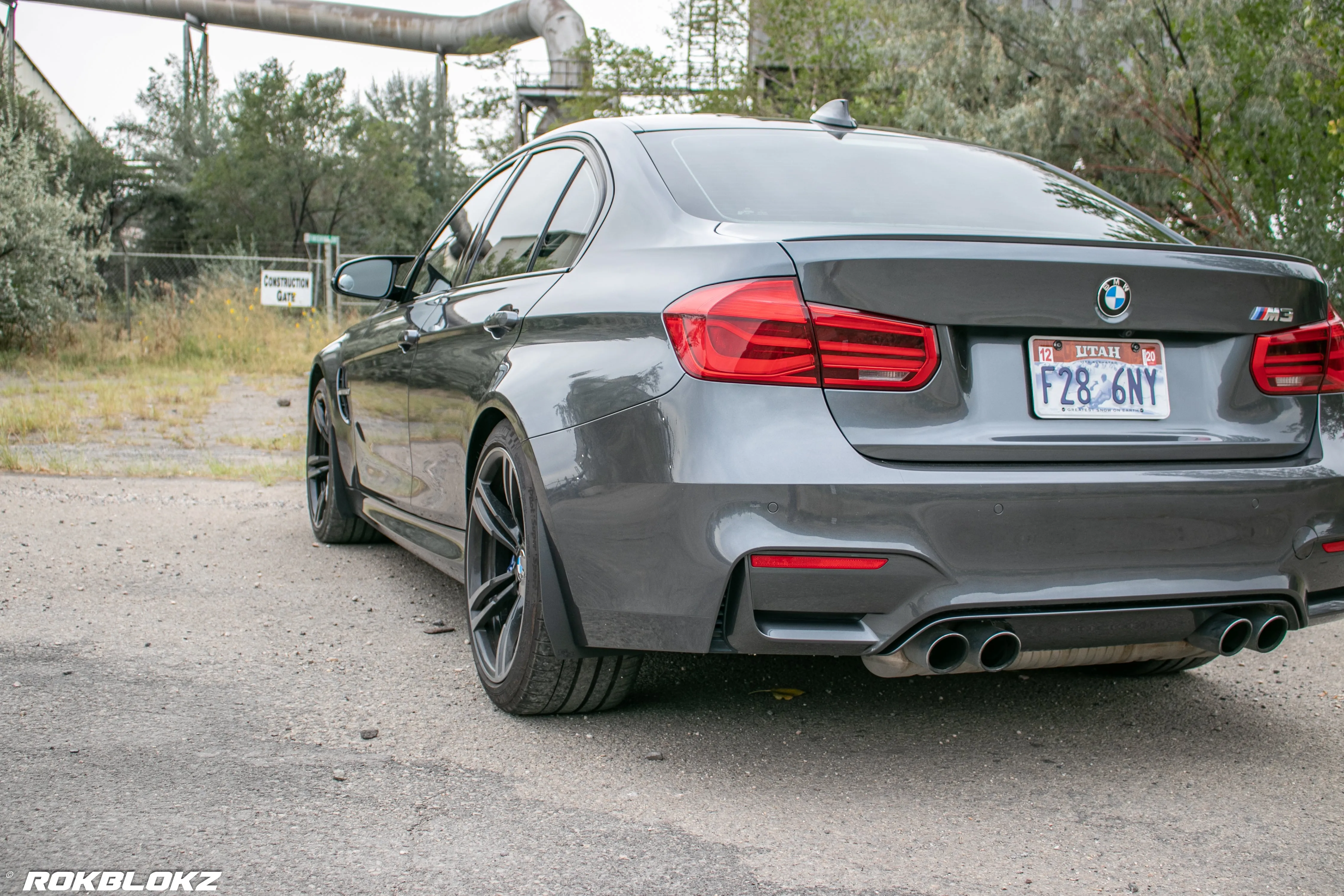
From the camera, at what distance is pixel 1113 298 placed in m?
2.59

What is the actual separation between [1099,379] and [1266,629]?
697mm

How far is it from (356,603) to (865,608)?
8.65 feet

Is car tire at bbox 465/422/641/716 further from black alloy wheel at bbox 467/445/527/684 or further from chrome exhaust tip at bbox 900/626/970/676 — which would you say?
chrome exhaust tip at bbox 900/626/970/676

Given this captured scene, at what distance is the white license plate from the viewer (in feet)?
8.40

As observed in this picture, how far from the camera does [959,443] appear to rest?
2477 mm

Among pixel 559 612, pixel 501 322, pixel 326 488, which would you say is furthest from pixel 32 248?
pixel 559 612

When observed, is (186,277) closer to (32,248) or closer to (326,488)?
(32,248)

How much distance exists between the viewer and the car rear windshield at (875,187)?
9.68ft

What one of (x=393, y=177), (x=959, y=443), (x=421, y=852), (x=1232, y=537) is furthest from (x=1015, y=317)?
(x=393, y=177)

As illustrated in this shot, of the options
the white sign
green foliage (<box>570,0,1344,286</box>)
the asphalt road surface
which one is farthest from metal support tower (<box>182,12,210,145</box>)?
the asphalt road surface

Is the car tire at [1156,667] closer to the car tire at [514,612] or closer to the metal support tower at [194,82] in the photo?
the car tire at [514,612]

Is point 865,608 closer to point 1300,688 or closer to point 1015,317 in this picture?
point 1015,317

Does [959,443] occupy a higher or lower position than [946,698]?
higher

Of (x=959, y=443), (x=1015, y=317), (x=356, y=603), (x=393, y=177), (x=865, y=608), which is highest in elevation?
(x=393, y=177)
